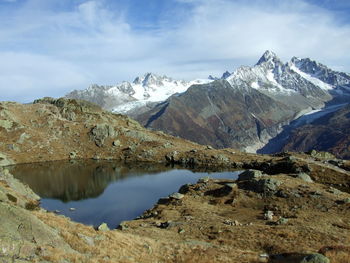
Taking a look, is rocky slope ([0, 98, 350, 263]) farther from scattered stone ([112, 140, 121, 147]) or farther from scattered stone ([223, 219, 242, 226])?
scattered stone ([112, 140, 121, 147])

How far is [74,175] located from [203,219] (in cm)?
6434

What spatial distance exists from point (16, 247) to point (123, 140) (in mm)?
127460

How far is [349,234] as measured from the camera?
39844 mm

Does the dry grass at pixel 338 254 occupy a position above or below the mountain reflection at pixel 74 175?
above

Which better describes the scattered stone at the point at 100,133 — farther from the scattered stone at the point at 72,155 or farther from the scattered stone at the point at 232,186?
the scattered stone at the point at 232,186

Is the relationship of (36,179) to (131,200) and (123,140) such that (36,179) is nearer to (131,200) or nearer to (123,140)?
(131,200)

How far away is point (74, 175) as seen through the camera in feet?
343

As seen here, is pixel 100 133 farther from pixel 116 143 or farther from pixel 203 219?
pixel 203 219

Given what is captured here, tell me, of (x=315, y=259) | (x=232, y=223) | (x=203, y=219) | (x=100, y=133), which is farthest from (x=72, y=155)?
(x=315, y=259)

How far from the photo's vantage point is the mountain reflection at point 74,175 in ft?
274

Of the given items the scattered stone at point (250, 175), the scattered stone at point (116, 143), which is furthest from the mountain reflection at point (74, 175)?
the scattered stone at point (250, 175)

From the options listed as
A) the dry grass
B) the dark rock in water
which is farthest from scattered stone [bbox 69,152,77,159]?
the dry grass

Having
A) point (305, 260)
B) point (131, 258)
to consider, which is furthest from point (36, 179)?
point (305, 260)

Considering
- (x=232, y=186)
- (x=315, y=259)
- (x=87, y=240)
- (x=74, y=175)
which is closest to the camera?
(x=315, y=259)
